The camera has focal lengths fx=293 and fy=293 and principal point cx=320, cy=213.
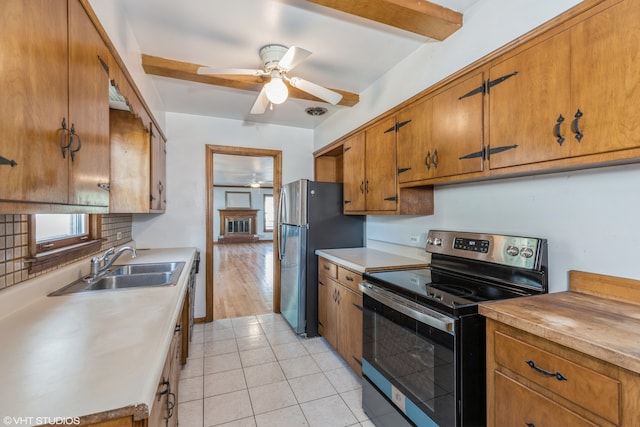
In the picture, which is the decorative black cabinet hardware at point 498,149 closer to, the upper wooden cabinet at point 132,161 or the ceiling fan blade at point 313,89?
the ceiling fan blade at point 313,89

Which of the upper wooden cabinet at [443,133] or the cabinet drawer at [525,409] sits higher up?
the upper wooden cabinet at [443,133]

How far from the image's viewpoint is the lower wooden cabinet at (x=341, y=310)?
2.25m

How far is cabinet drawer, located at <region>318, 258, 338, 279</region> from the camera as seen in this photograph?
104 inches

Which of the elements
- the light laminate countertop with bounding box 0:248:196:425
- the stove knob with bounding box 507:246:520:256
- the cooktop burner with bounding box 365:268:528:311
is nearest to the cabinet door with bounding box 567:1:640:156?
the stove knob with bounding box 507:246:520:256

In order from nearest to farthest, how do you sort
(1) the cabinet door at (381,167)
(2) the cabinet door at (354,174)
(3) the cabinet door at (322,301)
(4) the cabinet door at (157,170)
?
(1) the cabinet door at (381,167) → (4) the cabinet door at (157,170) → (2) the cabinet door at (354,174) → (3) the cabinet door at (322,301)

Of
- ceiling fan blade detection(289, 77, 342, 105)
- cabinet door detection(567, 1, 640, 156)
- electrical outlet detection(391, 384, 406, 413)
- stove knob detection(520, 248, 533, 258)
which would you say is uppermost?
ceiling fan blade detection(289, 77, 342, 105)

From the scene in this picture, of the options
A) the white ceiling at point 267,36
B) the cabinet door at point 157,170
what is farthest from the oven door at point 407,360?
the cabinet door at point 157,170

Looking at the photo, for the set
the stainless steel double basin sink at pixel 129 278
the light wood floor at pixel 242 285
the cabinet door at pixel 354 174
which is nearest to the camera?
the stainless steel double basin sink at pixel 129 278

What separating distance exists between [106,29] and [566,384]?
7.72 feet

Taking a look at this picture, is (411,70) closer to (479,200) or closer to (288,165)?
(479,200)

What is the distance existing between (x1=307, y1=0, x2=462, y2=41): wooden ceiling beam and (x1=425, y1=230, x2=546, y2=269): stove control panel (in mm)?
1272

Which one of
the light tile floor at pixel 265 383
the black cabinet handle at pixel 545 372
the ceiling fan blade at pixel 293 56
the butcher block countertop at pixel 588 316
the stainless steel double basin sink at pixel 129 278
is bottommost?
the light tile floor at pixel 265 383

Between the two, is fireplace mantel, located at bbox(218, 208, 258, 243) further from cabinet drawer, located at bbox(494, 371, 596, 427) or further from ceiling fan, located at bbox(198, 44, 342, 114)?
cabinet drawer, located at bbox(494, 371, 596, 427)

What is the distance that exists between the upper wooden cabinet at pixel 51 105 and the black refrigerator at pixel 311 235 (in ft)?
6.39
